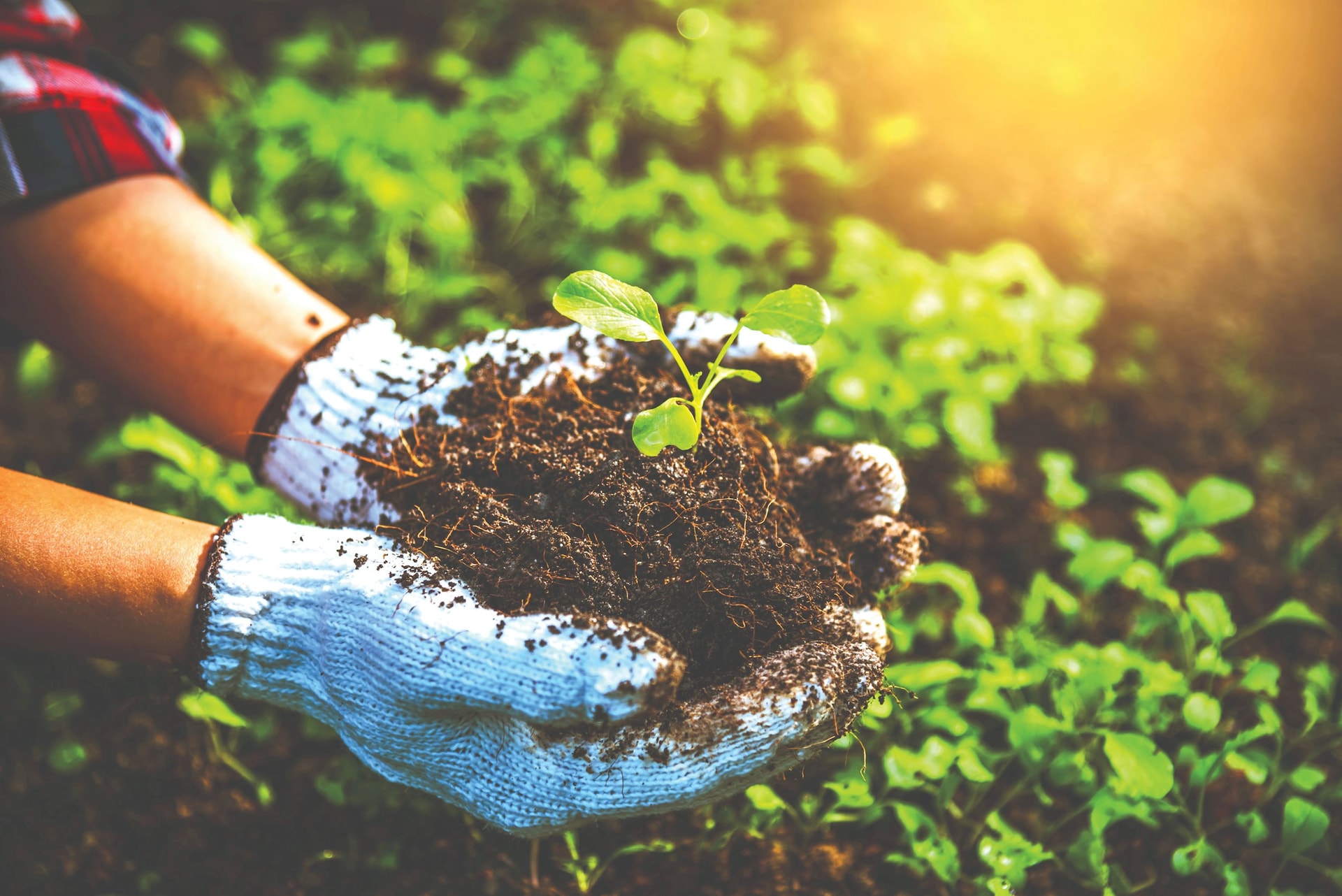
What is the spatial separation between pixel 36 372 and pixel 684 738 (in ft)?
6.49

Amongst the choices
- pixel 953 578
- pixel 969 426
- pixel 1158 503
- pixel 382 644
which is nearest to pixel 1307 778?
pixel 1158 503

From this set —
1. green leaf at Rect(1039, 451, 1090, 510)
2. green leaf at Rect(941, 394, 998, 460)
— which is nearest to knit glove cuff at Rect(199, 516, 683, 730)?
green leaf at Rect(941, 394, 998, 460)

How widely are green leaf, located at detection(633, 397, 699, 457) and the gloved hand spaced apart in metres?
0.26

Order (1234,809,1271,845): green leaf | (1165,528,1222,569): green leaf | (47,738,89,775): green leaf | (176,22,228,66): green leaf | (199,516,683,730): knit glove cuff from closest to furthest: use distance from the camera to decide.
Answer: (199,516,683,730): knit glove cuff → (1234,809,1271,845): green leaf → (47,738,89,775): green leaf → (1165,528,1222,569): green leaf → (176,22,228,66): green leaf

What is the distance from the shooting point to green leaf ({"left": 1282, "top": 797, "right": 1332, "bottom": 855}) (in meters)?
1.37

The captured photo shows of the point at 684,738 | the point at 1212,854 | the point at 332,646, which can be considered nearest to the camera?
the point at 684,738

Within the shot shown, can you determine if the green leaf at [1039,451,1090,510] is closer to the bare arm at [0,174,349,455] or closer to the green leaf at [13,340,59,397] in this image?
the bare arm at [0,174,349,455]

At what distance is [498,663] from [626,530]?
27 cm

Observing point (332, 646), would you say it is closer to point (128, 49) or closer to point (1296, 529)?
point (1296, 529)

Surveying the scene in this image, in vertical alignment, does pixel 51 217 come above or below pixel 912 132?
below

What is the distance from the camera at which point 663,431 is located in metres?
1.16

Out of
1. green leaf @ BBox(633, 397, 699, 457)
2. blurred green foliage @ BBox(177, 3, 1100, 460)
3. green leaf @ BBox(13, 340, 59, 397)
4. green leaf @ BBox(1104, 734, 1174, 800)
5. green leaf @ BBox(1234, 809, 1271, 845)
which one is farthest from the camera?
blurred green foliage @ BBox(177, 3, 1100, 460)

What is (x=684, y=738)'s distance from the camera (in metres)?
1.10

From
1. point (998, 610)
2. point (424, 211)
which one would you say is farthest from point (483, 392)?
point (998, 610)
